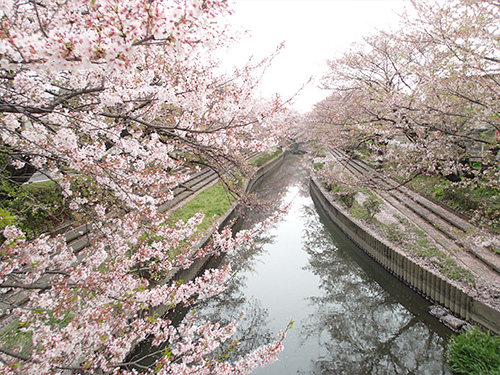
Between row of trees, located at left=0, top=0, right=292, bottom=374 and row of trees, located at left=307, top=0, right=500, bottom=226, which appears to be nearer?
row of trees, located at left=0, top=0, right=292, bottom=374

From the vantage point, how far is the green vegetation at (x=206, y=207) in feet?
36.2

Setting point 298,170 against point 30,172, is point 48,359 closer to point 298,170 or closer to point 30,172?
point 30,172

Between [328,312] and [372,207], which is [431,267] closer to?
[328,312]

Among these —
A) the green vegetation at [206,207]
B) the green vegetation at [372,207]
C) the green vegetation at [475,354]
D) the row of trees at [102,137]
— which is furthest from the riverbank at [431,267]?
the green vegetation at [206,207]

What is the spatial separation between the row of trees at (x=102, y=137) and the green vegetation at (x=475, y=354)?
4314 millimetres

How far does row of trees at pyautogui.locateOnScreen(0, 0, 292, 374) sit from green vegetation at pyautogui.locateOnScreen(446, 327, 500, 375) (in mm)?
4314

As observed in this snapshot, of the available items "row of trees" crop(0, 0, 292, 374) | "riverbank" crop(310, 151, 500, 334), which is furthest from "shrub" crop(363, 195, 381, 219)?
"row of trees" crop(0, 0, 292, 374)

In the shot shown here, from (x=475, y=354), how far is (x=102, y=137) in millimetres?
7861

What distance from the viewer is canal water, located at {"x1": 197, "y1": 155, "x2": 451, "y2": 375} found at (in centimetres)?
629

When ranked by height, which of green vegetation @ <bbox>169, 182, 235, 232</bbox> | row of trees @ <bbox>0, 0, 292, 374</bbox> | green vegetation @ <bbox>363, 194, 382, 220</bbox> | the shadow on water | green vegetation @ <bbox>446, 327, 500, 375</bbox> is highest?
row of trees @ <bbox>0, 0, 292, 374</bbox>

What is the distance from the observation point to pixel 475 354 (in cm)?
527

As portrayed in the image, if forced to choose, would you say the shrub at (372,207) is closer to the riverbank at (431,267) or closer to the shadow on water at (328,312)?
the riverbank at (431,267)

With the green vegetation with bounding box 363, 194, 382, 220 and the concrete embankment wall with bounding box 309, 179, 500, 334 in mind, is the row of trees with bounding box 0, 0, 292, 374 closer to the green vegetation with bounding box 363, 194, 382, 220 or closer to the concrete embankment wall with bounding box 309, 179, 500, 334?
the concrete embankment wall with bounding box 309, 179, 500, 334

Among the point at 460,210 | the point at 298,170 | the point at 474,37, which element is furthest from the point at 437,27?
the point at 298,170
